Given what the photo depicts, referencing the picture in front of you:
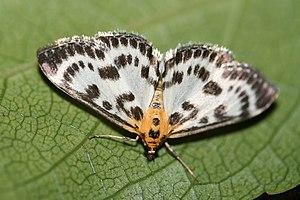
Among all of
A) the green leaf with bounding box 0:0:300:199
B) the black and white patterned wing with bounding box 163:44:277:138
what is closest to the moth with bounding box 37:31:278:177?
the black and white patterned wing with bounding box 163:44:277:138

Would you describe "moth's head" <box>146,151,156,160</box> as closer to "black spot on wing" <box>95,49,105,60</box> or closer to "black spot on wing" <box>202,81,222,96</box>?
"black spot on wing" <box>202,81,222,96</box>

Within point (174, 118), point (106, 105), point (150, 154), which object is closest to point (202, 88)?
point (174, 118)

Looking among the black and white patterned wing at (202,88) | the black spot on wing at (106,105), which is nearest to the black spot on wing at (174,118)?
the black and white patterned wing at (202,88)

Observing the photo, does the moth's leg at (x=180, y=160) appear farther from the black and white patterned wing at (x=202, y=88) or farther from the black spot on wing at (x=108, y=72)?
the black spot on wing at (x=108, y=72)

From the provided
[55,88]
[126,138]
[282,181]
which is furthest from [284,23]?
[55,88]

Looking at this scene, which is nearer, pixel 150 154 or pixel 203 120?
pixel 150 154

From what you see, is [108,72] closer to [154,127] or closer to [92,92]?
[92,92]

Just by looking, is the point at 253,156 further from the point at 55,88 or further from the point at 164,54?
the point at 55,88
